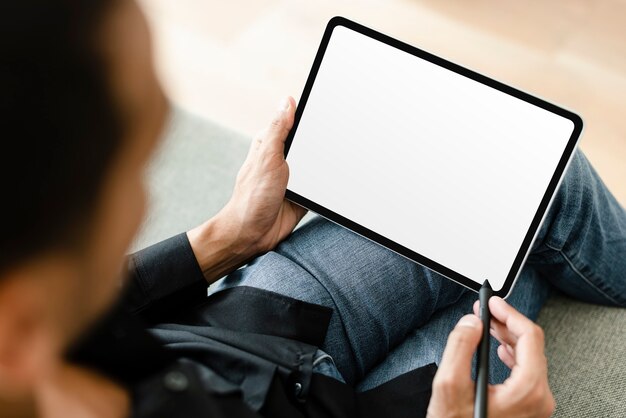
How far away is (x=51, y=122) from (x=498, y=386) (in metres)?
0.47

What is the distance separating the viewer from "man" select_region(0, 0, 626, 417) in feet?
0.97

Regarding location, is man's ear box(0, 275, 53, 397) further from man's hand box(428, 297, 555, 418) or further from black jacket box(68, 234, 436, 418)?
man's hand box(428, 297, 555, 418)

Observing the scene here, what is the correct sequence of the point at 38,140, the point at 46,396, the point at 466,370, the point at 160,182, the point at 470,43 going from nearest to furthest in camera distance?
1. the point at 38,140
2. the point at 46,396
3. the point at 466,370
4. the point at 160,182
5. the point at 470,43

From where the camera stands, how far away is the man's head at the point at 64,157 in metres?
0.28

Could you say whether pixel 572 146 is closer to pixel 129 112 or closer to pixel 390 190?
pixel 390 190

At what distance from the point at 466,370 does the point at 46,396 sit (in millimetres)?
346

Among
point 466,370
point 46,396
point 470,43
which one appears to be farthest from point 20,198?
point 470,43

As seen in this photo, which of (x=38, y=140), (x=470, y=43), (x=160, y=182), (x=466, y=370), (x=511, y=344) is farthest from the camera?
(x=470, y=43)

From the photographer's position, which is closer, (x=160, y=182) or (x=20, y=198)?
(x=20, y=198)

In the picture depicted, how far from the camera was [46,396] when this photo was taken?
16.0 inches

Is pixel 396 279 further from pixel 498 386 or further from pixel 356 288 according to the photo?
pixel 498 386

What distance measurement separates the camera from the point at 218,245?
82 centimetres

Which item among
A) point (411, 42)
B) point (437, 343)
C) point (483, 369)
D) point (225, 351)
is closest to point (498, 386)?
point (483, 369)

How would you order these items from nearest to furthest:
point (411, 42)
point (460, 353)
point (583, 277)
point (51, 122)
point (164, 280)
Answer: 1. point (51, 122)
2. point (460, 353)
3. point (164, 280)
4. point (583, 277)
5. point (411, 42)
